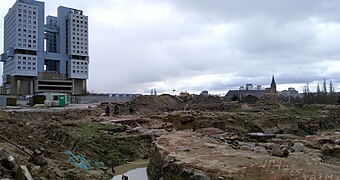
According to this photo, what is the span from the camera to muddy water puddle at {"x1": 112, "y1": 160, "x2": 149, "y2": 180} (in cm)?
1288

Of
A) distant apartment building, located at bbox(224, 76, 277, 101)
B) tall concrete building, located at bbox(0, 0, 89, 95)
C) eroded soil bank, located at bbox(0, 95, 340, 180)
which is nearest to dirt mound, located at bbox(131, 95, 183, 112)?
eroded soil bank, located at bbox(0, 95, 340, 180)

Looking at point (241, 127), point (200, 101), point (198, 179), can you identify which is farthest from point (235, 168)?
point (200, 101)

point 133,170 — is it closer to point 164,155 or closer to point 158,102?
point 164,155

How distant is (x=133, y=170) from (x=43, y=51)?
80.3 metres

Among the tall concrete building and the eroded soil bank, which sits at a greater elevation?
the tall concrete building

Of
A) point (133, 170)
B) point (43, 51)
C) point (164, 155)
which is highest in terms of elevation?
point (43, 51)

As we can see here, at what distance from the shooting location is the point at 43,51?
85.4 meters

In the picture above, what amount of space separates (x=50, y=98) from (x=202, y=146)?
39.3 m

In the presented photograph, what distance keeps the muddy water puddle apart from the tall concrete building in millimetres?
73490

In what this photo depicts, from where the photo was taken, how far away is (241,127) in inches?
1124

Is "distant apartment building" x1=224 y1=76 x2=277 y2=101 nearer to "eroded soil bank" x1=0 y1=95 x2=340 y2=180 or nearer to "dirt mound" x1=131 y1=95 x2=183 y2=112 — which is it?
"dirt mound" x1=131 y1=95 x2=183 y2=112

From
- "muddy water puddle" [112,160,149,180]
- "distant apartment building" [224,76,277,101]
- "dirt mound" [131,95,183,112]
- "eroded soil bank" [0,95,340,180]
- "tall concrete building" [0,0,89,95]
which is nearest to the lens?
"eroded soil bank" [0,95,340,180]

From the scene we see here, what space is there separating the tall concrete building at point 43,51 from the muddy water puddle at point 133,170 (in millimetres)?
73490

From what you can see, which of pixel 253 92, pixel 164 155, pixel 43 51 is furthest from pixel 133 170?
pixel 253 92
